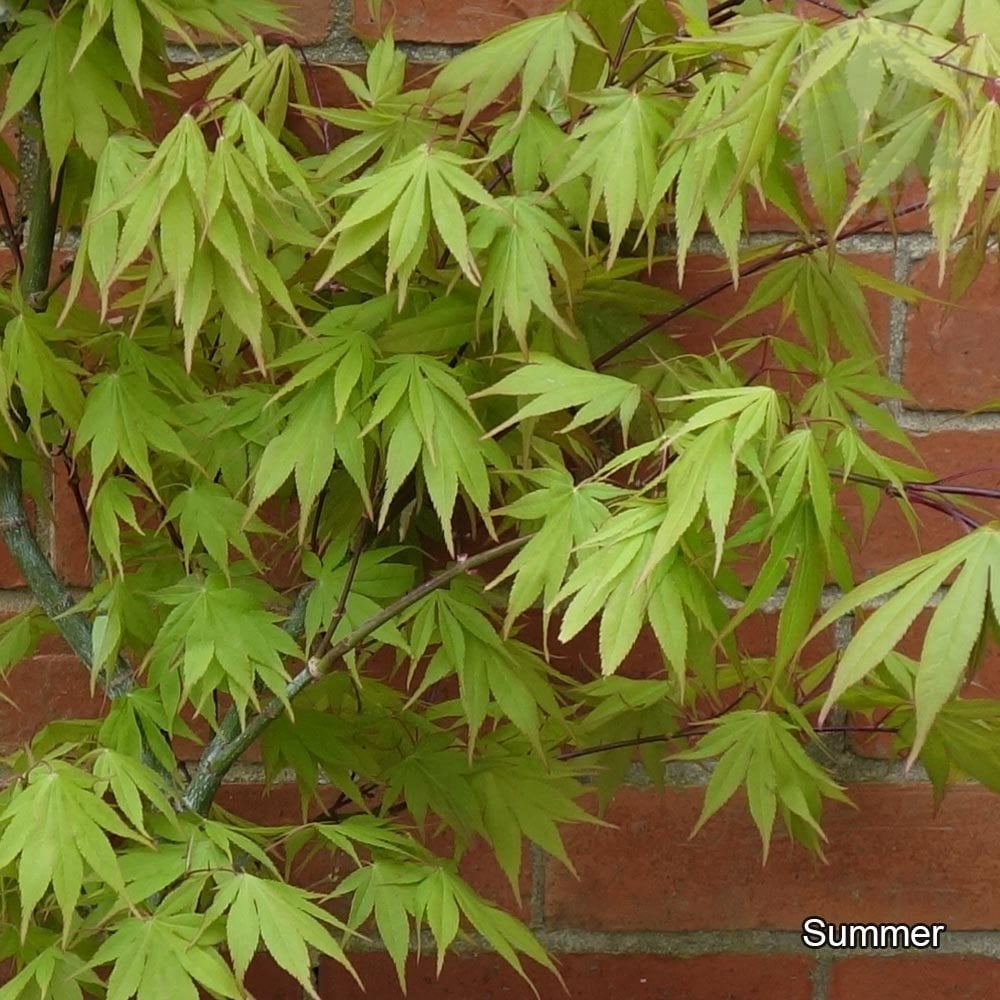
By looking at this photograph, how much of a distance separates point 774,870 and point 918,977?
0.51 feet

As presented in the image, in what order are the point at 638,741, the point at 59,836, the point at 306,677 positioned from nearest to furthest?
the point at 59,836 < the point at 306,677 < the point at 638,741

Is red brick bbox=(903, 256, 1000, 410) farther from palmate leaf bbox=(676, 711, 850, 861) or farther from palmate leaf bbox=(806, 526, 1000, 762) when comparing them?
palmate leaf bbox=(806, 526, 1000, 762)

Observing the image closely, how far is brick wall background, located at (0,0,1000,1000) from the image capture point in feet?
3.46

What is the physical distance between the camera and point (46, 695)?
1.05 metres

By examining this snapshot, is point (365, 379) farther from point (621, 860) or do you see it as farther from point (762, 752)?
point (621, 860)

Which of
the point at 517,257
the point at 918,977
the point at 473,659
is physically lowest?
the point at 918,977

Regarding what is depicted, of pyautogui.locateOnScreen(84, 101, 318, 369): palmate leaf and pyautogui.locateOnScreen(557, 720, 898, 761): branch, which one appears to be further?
pyautogui.locateOnScreen(557, 720, 898, 761): branch

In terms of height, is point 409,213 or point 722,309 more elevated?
point 409,213

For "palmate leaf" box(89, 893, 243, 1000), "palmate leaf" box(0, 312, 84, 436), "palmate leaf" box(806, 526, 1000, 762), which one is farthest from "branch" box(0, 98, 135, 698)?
"palmate leaf" box(806, 526, 1000, 762)

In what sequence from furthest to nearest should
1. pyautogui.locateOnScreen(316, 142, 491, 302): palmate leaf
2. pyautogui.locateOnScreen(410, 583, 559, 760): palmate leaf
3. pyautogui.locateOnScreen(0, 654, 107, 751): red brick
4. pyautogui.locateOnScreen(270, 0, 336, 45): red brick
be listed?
1. pyautogui.locateOnScreen(0, 654, 107, 751): red brick
2. pyautogui.locateOnScreen(270, 0, 336, 45): red brick
3. pyautogui.locateOnScreen(410, 583, 559, 760): palmate leaf
4. pyautogui.locateOnScreen(316, 142, 491, 302): palmate leaf

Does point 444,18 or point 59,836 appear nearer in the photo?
point 59,836

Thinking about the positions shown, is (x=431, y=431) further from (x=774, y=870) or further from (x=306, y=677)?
(x=774, y=870)

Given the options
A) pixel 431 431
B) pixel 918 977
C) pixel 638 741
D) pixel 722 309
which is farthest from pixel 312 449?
pixel 918 977

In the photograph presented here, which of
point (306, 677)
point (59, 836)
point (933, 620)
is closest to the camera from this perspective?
point (933, 620)
